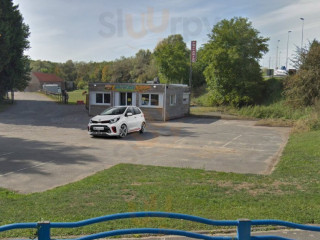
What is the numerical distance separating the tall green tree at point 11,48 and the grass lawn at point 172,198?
98.9 ft

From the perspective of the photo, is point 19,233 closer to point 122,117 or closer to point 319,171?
point 319,171

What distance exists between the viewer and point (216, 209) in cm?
606

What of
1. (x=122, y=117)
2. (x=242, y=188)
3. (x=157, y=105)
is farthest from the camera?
(x=157, y=105)

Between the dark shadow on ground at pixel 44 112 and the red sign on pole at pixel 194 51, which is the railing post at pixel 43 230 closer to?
the dark shadow on ground at pixel 44 112

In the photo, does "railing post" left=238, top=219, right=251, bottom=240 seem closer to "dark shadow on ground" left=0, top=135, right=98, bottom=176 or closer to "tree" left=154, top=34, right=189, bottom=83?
"dark shadow on ground" left=0, top=135, right=98, bottom=176

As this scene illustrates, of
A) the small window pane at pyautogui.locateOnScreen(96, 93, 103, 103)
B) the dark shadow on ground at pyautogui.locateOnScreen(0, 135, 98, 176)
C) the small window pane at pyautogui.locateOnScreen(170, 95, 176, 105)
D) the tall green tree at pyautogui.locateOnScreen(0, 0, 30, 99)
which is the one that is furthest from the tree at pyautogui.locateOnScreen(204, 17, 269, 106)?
the dark shadow on ground at pyautogui.locateOnScreen(0, 135, 98, 176)

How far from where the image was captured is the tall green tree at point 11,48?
3419cm

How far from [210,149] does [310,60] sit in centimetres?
2123

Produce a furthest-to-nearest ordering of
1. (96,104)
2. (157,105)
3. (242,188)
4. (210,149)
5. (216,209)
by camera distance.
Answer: (96,104) → (157,105) → (210,149) → (242,188) → (216,209)

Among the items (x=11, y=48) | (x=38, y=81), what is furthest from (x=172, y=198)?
(x=38, y=81)

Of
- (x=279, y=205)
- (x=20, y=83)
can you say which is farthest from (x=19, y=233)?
(x=20, y=83)

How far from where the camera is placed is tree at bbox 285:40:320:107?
29.8 metres

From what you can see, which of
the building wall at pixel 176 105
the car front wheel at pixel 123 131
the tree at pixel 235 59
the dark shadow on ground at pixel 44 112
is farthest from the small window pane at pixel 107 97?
the tree at pixel 235 59

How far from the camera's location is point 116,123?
1739 cm
